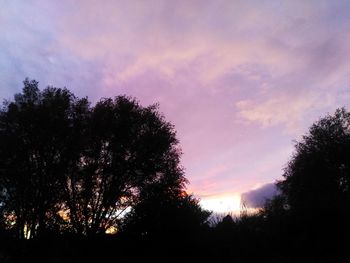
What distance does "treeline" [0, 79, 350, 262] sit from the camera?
101 feet

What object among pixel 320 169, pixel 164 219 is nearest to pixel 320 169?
pixel 320 169

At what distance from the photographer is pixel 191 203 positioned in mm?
40531

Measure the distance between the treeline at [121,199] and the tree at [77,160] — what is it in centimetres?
11

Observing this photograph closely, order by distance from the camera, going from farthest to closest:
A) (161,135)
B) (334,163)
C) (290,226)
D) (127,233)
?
(334,163)
(161,135)
(127,233)
(290,226)

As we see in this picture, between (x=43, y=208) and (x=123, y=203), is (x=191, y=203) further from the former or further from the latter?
(x=43, y=208)

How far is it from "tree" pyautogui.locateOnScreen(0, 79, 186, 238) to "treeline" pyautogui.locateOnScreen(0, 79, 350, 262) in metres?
0.11

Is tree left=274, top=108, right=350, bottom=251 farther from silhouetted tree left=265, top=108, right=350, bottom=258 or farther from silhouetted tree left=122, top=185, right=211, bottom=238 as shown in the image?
silhouetted tree left=122, top=185, right=211, bottom=238

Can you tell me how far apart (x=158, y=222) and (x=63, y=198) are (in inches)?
486

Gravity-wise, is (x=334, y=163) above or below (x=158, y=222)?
above

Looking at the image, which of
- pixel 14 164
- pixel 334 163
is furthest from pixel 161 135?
pixel 334 163

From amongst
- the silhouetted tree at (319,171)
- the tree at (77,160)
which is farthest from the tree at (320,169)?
the tree at (77,160)

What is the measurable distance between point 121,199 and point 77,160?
637 cm

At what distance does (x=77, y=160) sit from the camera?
137 feet

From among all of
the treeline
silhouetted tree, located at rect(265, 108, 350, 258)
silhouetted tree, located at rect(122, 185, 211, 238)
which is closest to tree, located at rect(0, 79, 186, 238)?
the treeline
